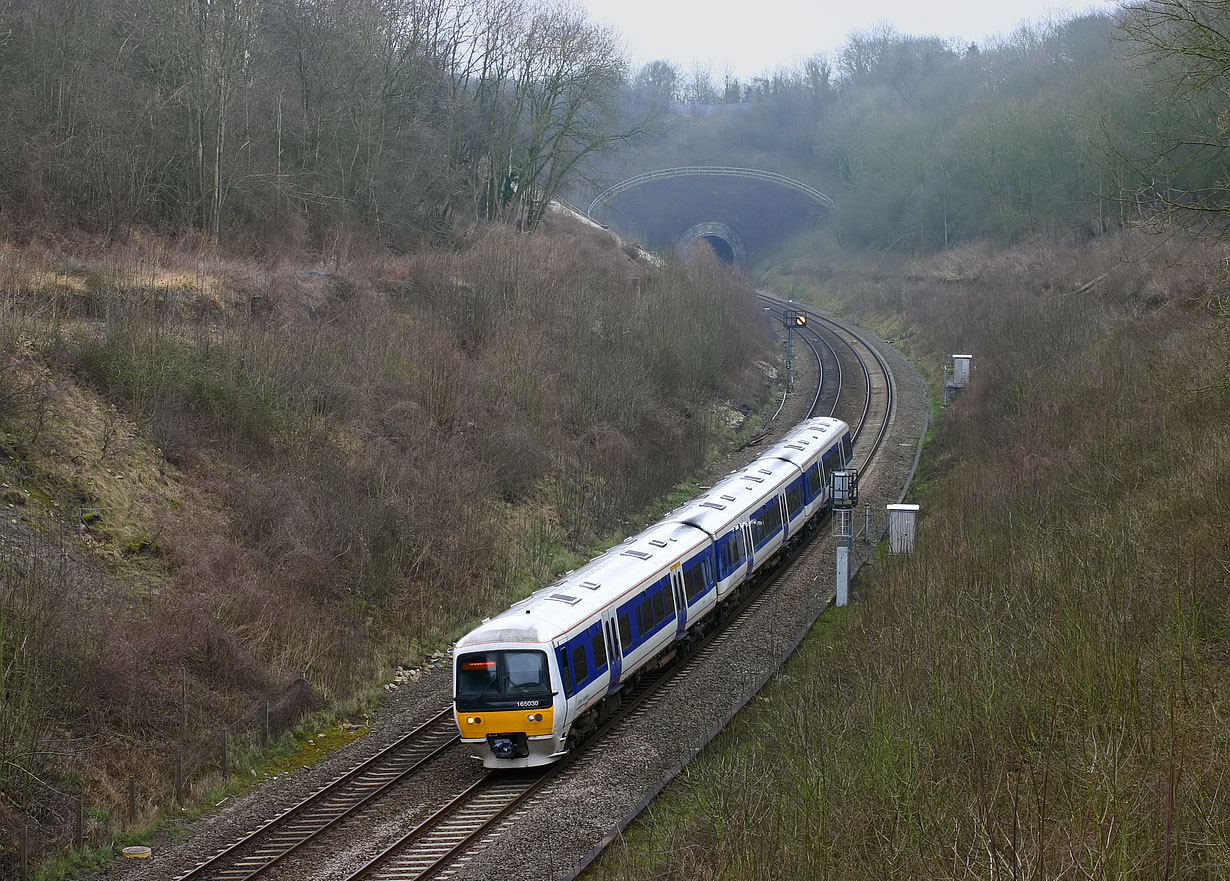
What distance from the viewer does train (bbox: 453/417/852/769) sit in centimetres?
1455

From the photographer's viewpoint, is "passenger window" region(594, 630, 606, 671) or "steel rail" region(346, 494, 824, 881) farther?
"passenger window" region(594, 630, 606, 671)

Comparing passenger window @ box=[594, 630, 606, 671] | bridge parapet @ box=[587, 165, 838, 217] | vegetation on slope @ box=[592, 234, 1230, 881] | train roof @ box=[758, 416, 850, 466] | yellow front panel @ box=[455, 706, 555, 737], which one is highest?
bridge parapet @ box=[587, 165, 838, 217]

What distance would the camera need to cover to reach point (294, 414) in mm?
23266

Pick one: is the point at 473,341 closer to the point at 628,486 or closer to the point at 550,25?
the point at 628,486

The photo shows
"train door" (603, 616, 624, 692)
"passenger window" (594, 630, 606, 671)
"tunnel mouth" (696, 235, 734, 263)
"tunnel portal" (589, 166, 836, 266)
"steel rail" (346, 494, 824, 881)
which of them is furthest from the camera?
"tunnel mouth" (696, 235, 734, 263)

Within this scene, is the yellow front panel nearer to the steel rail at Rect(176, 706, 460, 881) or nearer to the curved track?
the curved track

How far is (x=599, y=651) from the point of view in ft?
51.5

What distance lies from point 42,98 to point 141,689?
18281mm

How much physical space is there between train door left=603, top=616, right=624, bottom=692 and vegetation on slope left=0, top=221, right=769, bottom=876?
4352 mm

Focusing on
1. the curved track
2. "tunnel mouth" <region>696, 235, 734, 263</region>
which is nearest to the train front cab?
the curved track

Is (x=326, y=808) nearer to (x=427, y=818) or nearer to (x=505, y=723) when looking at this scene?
(x=427, y=818)

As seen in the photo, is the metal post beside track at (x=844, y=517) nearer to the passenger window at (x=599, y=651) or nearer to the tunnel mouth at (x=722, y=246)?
the passenger window at (x=599, y=651)

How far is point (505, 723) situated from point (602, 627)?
2161mm

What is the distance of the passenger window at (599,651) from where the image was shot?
51.2ft
